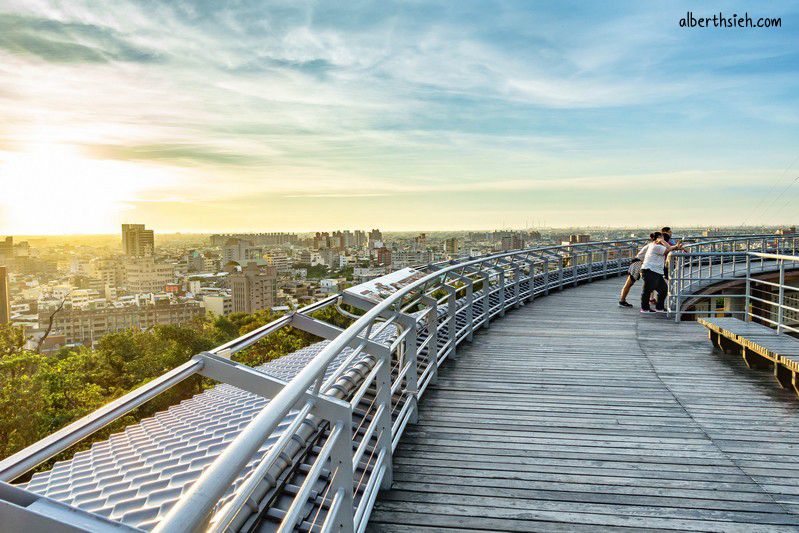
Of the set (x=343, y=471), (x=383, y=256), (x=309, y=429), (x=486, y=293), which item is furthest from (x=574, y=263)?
(x=383, y=256)

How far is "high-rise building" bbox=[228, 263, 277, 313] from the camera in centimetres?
11750

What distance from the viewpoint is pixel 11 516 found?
3.53 ft

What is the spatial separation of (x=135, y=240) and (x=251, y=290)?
2542 inches

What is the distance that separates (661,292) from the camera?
11.2 m

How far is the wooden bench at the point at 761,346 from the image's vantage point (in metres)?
5.73

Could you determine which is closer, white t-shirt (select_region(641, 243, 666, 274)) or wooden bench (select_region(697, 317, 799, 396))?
wooden bench (select_region(697, 317, 799, 396))

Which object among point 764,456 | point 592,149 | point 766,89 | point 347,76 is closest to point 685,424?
point 764,456

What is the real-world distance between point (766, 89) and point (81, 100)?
71561 mm

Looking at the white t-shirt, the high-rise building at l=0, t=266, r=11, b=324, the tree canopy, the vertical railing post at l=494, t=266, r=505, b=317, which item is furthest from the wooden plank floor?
the high-rise building at l=0, t=266, r=11, b=324

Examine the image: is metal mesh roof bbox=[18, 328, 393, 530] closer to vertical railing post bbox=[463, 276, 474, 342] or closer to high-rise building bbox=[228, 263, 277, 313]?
vertical railing post bbox=[463, 276, 474, 342]

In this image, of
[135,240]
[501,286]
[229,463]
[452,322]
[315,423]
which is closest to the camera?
[229,463]

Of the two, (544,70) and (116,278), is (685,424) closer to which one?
(544,70)

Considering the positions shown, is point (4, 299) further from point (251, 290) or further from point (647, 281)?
point (647, 281)

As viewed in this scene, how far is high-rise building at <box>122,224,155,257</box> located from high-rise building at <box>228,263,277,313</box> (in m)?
48.4
